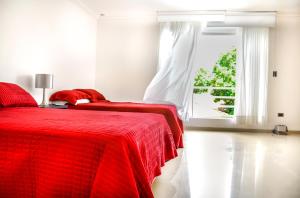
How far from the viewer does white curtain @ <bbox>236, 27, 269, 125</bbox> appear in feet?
19.1

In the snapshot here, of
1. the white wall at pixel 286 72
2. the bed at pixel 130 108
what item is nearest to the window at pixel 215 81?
the white wall at pixel 286 72

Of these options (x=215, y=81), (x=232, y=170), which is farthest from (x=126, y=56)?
(x=232, y=170)

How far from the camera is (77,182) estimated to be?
58.9 inches

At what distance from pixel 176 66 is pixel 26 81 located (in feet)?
10.2

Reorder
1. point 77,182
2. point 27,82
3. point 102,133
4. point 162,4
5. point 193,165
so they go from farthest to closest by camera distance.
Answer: point 162,4
point 27,82
point 193,165
point 102,133
point 77,182

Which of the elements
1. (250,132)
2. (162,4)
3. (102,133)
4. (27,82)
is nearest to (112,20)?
(162,4)

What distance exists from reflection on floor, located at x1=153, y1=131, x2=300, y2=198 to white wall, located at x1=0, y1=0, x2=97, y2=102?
2297mm

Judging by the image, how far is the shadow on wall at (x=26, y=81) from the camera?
374 centimetres

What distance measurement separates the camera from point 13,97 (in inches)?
122

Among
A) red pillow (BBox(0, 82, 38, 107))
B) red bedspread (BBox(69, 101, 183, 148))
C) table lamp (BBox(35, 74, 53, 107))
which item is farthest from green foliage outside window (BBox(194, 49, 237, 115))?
red pillow (BBox(0, 82, 38, 107))

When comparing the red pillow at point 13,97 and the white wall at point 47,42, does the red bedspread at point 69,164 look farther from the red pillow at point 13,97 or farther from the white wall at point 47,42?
the white wall at point 47,42

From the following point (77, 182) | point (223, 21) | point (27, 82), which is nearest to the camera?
point (77, 182)

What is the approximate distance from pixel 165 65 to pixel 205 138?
6.07ft

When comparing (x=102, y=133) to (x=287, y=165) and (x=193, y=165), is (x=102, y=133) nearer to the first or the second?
(x=193, y=165)
